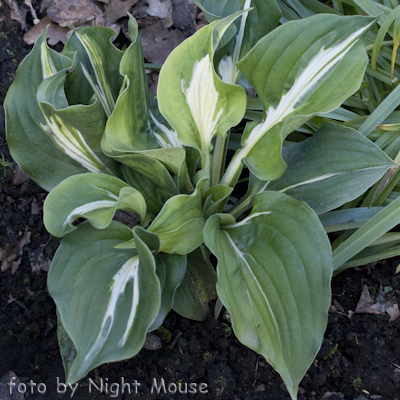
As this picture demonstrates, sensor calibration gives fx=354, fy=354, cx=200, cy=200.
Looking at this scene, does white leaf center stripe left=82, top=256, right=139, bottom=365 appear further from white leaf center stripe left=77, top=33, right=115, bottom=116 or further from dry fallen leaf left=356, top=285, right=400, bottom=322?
dry fallen leaf left=356, top=285, right=400, bottom=322

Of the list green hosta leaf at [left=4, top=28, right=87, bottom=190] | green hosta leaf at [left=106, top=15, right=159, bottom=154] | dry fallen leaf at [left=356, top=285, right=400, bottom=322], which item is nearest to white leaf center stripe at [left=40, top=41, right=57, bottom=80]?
green hosta leaf at [left=4, top=28, right=87, bottom=190]

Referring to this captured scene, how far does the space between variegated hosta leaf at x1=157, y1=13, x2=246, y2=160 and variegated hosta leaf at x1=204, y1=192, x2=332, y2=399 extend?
0.27m

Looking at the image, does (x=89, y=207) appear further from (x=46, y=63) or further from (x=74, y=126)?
(x=46, y=63)

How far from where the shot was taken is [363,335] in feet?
4.34

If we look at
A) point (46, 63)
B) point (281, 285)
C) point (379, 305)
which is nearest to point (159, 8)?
point (46, 63)

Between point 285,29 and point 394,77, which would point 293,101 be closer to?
point 285,29

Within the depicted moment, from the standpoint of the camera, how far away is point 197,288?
4.00 ft

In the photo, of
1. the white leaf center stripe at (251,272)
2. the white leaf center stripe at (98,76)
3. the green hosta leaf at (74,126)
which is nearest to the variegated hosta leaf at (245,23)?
the white leaf center stripe at (98,76)

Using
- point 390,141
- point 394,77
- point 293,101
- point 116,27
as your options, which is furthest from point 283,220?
point 116,27

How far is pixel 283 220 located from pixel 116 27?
1267 mm

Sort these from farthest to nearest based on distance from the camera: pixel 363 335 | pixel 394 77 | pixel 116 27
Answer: pixel 116 27, pixel 394 77, pixel 363 335

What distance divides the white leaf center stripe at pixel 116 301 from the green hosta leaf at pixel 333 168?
532 mm

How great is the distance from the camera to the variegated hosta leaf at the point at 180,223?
94cm

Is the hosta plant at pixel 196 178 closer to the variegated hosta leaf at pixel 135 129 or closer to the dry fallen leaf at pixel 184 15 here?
the variegated hosta leaf at pixel 135 129
